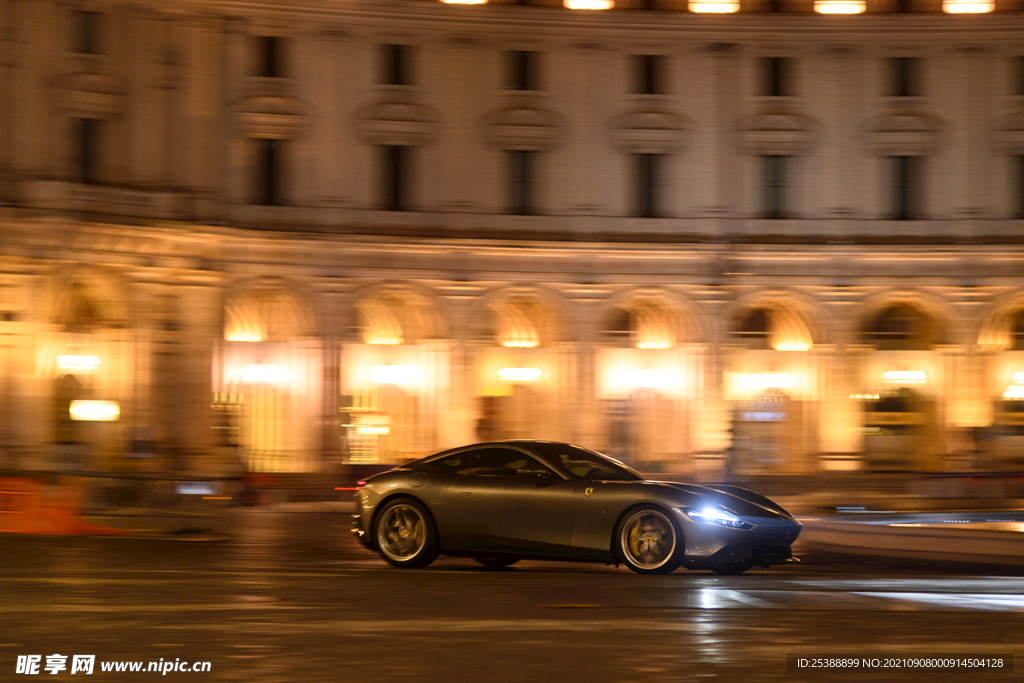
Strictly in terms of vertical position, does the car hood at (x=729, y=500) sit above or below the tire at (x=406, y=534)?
above

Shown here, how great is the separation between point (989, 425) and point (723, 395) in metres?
8.58

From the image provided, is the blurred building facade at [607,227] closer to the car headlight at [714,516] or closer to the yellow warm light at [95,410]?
the yellow warm light at [95,410]

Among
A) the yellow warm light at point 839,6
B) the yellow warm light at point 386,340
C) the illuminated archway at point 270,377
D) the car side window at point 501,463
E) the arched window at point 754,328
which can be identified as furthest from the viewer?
the yellow warm light at point 839,6

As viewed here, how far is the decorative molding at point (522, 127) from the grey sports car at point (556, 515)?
29.0 m

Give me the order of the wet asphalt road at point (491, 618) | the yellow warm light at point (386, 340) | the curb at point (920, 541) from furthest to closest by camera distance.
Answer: the yellow warm light at point (386, 340) < the curb at point (920, 541) < the wet asphalt road at point (491, 618)

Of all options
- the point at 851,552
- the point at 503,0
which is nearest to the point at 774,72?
the point at 503,0

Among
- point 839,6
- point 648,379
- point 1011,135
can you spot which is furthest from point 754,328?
point 839,6

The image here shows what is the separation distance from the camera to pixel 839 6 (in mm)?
43594

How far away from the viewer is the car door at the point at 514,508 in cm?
1320

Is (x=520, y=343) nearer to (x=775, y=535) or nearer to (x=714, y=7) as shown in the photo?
(x=714, y=7)

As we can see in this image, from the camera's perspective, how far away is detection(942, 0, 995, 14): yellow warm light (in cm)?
4306

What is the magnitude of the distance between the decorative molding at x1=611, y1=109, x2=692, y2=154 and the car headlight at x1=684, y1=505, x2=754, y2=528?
30954 mm

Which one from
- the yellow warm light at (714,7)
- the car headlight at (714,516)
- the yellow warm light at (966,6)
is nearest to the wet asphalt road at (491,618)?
the car headlight at (714,516)

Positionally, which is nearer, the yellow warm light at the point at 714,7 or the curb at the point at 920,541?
the curb at the point at 920,541
